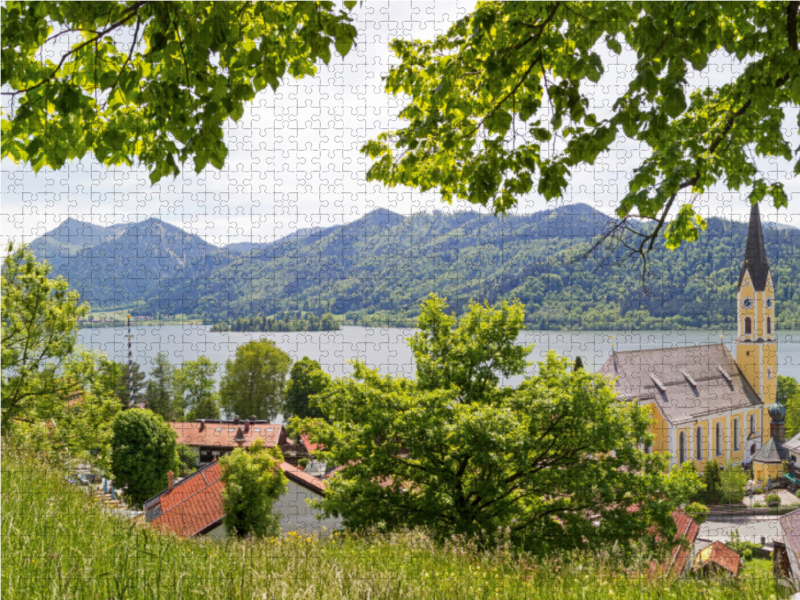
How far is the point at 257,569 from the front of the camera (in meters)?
3.09

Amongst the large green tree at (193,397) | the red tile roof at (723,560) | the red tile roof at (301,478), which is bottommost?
the red tile roof at (301,478)

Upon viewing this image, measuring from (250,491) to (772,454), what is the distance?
18289 mm

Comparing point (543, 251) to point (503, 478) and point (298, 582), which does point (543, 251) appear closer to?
point (298, 582)

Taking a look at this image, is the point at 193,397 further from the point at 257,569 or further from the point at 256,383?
the point at 257,569

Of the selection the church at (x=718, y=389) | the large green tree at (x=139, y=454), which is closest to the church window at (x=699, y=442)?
the church at (x=718, y=389)

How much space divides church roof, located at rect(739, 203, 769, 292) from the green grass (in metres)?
4.64

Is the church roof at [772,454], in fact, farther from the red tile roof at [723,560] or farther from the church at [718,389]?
the red tile roof at [723,560]

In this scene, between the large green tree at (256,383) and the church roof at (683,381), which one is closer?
the church roof at (683,381)

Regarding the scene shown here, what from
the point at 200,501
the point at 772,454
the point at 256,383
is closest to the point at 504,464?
the point at 200,501

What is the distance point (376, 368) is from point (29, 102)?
34.0ft

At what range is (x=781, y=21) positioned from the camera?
154 inches

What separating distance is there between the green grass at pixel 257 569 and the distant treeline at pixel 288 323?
2.29 meters

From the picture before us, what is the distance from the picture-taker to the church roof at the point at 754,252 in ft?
22.7

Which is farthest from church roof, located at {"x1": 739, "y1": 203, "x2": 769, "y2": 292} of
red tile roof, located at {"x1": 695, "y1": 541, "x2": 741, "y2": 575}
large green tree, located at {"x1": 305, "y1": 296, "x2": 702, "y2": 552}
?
large green tree, located at {"x1": 305, "y1": 296, "x2": 702, "y2": 552}
